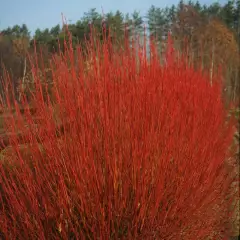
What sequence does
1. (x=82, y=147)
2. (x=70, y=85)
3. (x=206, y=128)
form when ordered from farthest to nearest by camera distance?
(x=206, y=128), (x=70, y=85), (x=82, y=147)

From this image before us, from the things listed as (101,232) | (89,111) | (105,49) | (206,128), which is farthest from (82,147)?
(206,128)

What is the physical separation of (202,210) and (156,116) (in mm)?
1117

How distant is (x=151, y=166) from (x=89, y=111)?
0.63 metres

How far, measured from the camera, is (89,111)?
1.96 m

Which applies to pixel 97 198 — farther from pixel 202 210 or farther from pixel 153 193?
pixel 202 210

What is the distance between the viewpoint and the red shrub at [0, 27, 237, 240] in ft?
6.19

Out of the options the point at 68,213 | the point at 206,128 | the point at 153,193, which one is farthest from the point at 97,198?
the point at 206,128

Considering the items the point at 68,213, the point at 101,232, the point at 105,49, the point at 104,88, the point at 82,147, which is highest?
the point at 105,49

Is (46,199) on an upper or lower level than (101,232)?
upper

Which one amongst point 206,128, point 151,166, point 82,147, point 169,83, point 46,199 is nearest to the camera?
point 82,147

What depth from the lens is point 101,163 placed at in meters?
2.08

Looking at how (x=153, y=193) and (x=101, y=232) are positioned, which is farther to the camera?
(x=153, y=193)

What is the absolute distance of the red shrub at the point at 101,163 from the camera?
189 cm

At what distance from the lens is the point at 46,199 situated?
76.5 inches
